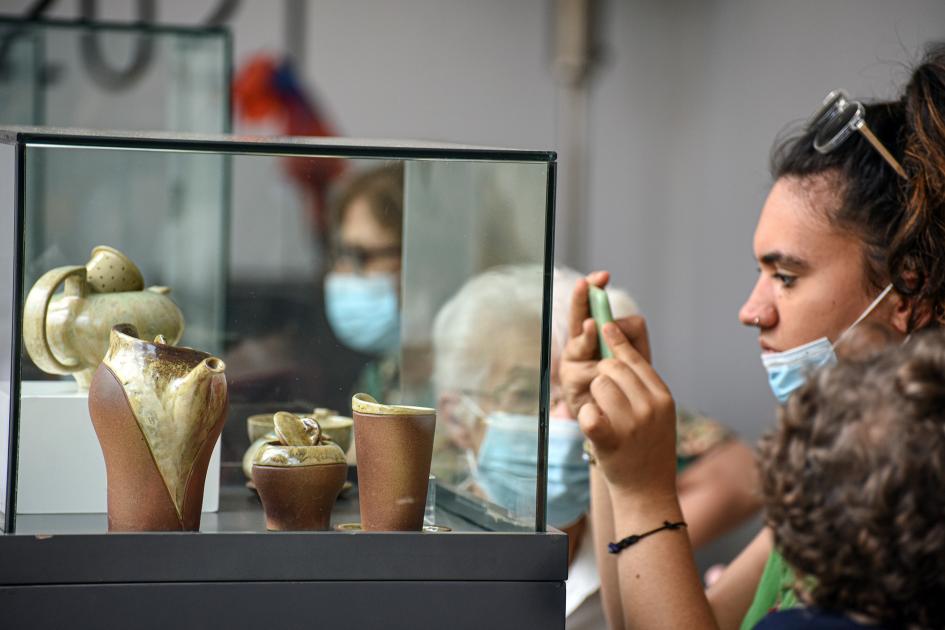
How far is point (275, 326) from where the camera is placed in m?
1.09

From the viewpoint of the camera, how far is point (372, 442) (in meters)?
0.88

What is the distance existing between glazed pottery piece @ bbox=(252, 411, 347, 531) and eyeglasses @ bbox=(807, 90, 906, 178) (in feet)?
2.08

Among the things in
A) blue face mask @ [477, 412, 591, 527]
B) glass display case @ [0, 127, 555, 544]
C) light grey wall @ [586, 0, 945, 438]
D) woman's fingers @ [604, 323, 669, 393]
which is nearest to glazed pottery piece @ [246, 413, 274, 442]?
glass display case @ [0, 127, 555, 544]

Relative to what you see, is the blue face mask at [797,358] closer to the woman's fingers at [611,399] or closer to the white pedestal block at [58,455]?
the woman's fingers at [611,399]

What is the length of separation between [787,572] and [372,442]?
1.68ft

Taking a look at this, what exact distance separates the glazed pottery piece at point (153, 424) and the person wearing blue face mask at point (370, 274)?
0.60 feet

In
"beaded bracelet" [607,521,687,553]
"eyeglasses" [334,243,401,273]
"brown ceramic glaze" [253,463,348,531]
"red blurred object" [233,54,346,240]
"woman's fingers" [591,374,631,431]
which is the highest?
"red blurred object" [233,54,346,240]

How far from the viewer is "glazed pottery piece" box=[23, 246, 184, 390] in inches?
34.5

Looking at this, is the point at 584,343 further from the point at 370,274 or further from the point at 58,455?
the point at 370,274

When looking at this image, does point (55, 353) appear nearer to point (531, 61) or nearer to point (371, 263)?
point (371, 263)

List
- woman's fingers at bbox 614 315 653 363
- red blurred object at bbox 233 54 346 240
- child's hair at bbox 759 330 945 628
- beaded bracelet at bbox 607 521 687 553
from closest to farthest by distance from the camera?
child's hair at bbox 759 330 945 628 → beaded bracelet at bbox 607 521 687 553 → woman's fingers at bbox 614 315 653 363 → red blurred object at bbox 233 54 346 240

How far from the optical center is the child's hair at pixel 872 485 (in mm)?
653

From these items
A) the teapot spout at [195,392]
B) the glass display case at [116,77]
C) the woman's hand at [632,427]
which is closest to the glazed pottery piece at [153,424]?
the teapot spout at [195,392]

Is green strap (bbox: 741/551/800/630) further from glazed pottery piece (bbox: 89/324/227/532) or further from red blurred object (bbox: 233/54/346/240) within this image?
red blurred object (bbox: 233/54/346/240)
